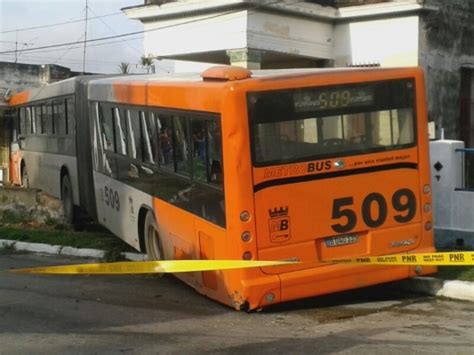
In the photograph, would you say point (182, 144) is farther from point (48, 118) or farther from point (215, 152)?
point (48, 118)

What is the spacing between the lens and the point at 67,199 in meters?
13.7

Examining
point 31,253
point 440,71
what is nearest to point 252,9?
point 440,71

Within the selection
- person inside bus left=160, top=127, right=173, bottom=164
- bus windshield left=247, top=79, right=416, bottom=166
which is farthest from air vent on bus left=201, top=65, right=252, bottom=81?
person inside bus left=160, top=127, right=173, bottom=164

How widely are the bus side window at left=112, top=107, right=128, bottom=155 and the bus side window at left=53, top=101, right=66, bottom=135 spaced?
12.3 feet

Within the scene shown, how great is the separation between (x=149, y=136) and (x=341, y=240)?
2.96 metres

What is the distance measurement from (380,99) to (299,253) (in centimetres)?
192

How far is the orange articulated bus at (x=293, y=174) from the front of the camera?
651 centimetres

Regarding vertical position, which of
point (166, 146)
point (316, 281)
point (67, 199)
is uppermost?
point (166, 146)

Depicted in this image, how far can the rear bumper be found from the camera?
6.53 metres

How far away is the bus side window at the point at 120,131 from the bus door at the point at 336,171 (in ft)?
11.6

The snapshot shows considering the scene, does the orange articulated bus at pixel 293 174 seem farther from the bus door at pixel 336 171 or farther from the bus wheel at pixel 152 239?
the bus wheel at pixel 152 239

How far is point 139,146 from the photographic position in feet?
29.4

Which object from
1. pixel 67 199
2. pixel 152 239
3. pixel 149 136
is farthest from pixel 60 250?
pixel 149 136

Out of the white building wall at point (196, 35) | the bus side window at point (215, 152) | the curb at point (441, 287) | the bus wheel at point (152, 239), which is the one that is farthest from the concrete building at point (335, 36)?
the bus side window at point (215, 152)
